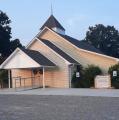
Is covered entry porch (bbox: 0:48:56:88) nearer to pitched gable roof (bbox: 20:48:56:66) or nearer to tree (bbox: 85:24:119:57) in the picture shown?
pitched gable roof (bbox: 20:48:56:66)

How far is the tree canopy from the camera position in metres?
52.7

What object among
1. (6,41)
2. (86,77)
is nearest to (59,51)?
(86,77)

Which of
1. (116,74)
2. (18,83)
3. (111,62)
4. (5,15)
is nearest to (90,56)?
(111,62)

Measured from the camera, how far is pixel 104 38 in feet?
278

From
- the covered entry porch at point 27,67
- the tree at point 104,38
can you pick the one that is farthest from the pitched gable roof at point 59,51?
the tree at point 104,38

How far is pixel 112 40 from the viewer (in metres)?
84.4

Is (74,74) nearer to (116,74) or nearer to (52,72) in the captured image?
(52,72)

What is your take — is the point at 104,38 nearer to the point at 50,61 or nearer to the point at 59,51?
the point at 59,51

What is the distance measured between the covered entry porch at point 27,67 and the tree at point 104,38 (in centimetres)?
4347

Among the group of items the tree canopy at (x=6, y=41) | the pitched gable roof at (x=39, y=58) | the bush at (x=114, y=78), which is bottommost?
the bush at (x=114, y=78)

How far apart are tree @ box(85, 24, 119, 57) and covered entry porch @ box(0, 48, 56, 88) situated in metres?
43.5

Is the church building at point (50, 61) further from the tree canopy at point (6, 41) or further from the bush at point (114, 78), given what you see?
the tree canopy at point (6, 41)

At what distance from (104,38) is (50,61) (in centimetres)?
4977

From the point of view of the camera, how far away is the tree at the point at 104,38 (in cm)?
8150
